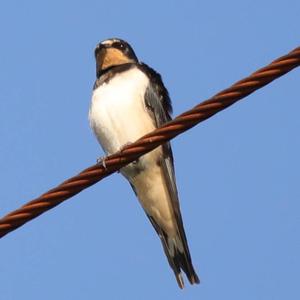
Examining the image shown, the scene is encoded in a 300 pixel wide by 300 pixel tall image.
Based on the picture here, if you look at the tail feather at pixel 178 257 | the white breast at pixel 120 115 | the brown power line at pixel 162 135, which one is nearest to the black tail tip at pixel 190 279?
the tail feather at pixel 178 257

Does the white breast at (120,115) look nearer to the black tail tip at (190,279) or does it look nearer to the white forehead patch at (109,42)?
the black tail tip at (190,279)

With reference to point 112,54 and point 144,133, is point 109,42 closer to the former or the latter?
point 112,54

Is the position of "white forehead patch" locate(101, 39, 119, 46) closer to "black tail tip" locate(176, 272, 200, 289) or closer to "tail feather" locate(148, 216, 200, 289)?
"tail feather" locate(148, 216, 200, 289)

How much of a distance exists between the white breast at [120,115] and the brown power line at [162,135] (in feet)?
6.72

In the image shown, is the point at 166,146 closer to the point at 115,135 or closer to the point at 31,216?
the point at 115,135

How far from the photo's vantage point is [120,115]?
513cm

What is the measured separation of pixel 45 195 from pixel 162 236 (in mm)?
2469

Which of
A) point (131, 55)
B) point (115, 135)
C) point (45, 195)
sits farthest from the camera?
point (131, 55)

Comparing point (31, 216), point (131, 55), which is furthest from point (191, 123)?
point (131, 55)

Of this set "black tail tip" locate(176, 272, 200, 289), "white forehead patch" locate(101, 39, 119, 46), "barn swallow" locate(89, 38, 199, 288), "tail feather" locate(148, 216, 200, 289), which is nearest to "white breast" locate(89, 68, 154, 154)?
"barn swallow" locate(89, 38, 199, 288)

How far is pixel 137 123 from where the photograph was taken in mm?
5156

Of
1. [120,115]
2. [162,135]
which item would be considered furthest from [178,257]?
[162,135]

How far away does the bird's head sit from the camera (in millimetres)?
6004

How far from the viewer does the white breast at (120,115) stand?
16.9 feet
